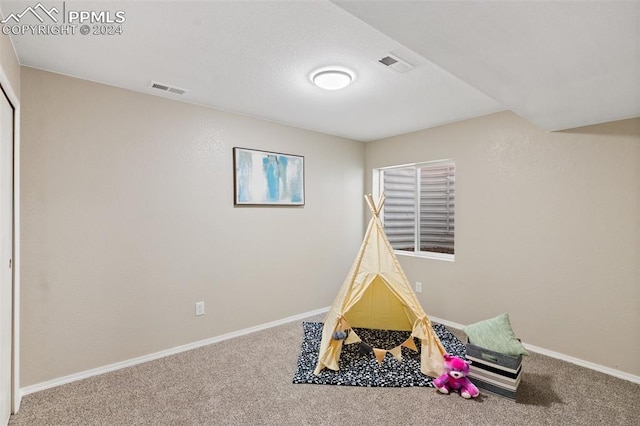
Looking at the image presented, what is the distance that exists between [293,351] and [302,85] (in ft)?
7.69

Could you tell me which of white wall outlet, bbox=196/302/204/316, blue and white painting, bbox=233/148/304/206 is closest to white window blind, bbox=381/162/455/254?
blue and white painting, bbox=233/148/304/206

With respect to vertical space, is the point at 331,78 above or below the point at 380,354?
above

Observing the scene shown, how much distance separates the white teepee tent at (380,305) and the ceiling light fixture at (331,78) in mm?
1115

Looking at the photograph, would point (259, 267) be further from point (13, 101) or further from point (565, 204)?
point (565, 204)

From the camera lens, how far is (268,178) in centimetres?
359

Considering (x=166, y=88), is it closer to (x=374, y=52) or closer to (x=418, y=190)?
(x=374, y=52)

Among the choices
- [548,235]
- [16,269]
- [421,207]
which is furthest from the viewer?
[421,207]

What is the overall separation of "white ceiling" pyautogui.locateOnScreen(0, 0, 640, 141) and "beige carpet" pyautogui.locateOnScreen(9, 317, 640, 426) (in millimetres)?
2021

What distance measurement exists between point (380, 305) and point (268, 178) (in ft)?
5.97

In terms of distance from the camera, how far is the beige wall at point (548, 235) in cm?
255

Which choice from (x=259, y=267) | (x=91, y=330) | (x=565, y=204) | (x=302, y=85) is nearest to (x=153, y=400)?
(x=91, y=330)

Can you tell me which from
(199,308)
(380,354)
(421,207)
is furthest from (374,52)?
(199,308)

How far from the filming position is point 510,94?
2.01 m

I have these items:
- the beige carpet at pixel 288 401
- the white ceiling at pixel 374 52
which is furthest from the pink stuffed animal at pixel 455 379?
the white ceiling at pixel 374 52
